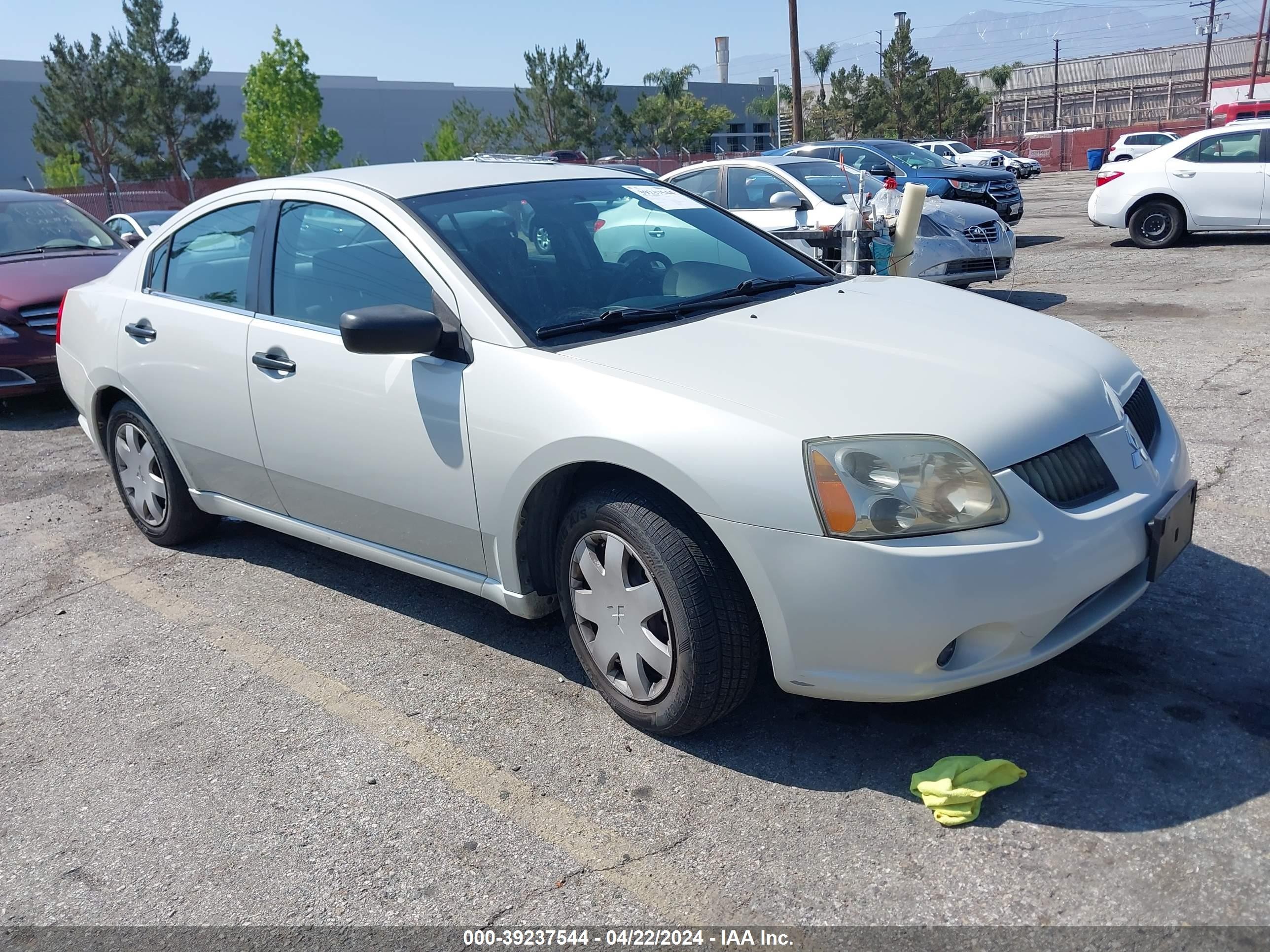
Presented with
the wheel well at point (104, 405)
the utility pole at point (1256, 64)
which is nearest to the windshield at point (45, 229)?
the wheel well at point (104, 405)


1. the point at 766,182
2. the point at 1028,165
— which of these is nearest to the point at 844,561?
the point at 766,182

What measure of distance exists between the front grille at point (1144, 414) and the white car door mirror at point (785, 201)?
222 inches

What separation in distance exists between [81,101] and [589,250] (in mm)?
45075

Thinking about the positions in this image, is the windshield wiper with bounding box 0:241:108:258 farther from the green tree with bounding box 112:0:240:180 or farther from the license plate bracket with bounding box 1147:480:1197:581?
the green tree with bounding box 112:0:240:180

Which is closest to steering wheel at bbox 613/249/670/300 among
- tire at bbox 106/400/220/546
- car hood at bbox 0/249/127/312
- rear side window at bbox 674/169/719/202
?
tire at bbox 106/400/220/546

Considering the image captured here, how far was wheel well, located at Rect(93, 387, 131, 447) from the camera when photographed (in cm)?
492

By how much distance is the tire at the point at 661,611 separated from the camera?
286cm

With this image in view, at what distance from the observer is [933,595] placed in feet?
Result: 8.57

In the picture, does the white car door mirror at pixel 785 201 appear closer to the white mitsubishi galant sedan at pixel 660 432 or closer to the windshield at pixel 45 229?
the white mitsubishi galant sedan at pixel 660 432

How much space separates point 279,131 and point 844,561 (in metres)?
46.5

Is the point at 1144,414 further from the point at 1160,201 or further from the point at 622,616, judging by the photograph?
the point at 1160,201

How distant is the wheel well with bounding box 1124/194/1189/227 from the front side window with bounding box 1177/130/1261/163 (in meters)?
0.49

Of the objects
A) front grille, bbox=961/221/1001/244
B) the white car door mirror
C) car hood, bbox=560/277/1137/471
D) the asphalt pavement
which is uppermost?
the white car door mirror

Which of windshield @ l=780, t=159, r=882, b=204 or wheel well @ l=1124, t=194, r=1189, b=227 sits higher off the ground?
windshield @ l=780, t=159, r=882, b=204
